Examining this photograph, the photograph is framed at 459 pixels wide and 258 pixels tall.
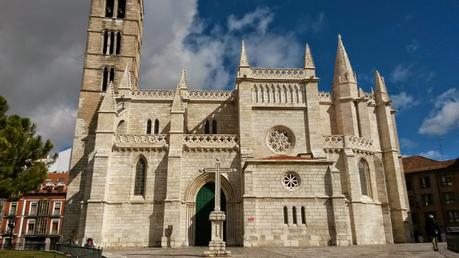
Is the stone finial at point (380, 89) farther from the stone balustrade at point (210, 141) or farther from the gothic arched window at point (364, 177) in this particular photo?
the stone balustrade at point (210, 141)

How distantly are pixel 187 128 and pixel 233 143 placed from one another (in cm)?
533

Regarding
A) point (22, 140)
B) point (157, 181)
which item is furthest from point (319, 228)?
point (22, 140)

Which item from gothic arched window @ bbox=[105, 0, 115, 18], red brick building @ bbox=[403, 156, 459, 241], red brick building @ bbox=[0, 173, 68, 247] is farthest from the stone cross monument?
red brick building @ bbox=[0, 173, 68, 247]

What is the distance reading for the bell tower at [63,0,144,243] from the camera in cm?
2689

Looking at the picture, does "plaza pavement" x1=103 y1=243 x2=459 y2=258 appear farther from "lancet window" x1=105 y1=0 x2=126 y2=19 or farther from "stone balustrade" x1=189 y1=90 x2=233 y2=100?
"lancet window" x1=105 y1=0 x2=126 y2=19

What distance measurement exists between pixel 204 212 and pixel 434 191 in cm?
3292

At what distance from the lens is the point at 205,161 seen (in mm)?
23016

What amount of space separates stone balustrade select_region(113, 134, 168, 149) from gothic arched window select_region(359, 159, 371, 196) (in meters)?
14.3

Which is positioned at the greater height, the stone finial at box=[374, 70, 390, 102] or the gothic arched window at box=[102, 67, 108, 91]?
the gothic arched window at box=[102, 67, 108, 91]

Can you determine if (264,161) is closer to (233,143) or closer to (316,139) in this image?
(233,143)

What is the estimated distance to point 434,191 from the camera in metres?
41.7

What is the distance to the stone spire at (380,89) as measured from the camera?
2862 cm

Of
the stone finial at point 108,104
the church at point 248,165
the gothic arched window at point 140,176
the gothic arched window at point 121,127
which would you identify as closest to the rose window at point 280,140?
the church at point 248,165

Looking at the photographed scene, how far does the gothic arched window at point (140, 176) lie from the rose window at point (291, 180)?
925 cm
